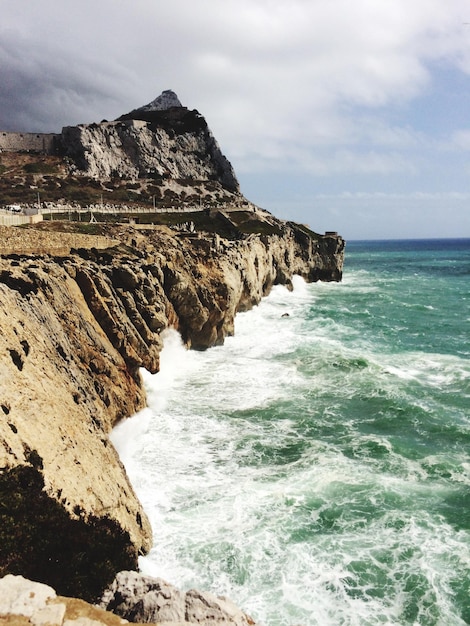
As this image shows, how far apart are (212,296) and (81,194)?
238ft

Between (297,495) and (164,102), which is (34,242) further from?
(164,102)

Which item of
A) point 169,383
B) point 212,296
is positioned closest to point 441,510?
point 169,383

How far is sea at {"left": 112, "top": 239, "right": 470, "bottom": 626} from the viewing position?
1477 centimetres

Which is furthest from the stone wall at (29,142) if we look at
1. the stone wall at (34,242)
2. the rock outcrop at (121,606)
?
the rock outcrop at (121,606)

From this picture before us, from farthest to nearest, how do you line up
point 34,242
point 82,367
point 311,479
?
point 34,242 < point 311,479 < point 82,367

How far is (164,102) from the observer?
185125 mm

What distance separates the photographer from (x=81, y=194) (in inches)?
4102

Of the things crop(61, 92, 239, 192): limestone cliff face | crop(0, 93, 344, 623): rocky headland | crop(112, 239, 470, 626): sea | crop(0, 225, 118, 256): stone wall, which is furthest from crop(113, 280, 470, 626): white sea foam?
crop(61, 92, 239, 192): limestone cliff face

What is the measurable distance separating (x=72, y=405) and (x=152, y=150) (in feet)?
447

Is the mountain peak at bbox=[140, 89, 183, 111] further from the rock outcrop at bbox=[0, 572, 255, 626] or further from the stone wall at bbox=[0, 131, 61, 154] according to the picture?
the rock outcrop at bbox=[0, 572, 255, 626]

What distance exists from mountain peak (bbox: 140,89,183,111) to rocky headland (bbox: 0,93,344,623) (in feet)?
464

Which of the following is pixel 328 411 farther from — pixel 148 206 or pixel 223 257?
pixel 148 206

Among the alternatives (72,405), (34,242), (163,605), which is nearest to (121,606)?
(163,605)

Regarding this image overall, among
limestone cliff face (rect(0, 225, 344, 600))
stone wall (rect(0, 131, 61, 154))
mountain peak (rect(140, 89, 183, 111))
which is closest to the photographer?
limestone cliff face (rect(0, 225, 344, 600))
